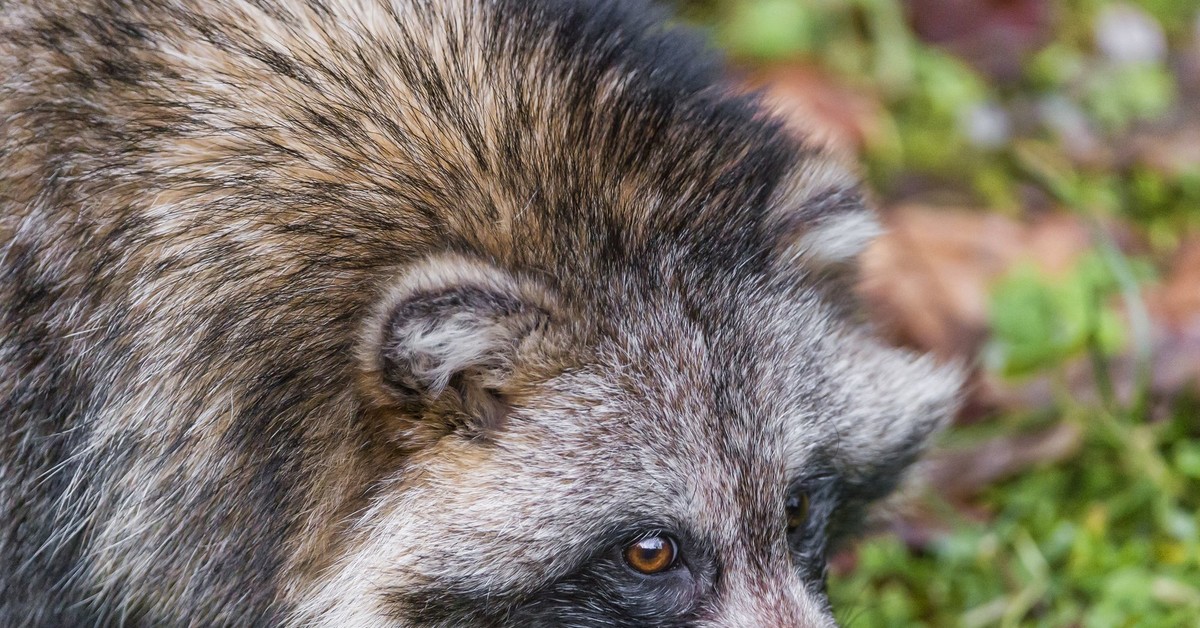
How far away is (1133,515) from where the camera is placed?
4.36 metres

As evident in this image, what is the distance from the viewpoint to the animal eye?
10.5 feet

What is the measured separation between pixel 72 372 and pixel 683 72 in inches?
65.0

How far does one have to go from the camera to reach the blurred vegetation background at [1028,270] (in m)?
4.17

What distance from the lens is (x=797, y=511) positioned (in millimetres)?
3246

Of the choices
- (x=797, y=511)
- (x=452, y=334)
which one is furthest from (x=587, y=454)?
(x=797, y=511)

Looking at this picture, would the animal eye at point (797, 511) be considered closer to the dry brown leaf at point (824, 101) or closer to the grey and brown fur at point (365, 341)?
the grey and brown fur at point (365, 341)

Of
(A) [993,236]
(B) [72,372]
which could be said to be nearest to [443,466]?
(B) [72,372]

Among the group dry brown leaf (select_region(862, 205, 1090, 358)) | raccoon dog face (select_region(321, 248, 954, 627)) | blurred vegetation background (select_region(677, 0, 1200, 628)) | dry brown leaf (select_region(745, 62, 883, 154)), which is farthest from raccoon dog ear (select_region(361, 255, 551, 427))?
dry brown leaf (select_region(745, 62, 883, 154))

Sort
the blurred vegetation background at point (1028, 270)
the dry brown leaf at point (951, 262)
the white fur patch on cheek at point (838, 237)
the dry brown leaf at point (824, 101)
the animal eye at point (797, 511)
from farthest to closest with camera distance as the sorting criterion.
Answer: the dry brown leaf at point (824, 101)
the dry brown leaf at point (951, 262)
the blurred vegetation background at point (1028, 270)
the white fur patch on cheek at point (838, 237)
the animal eye at point (797, 511)

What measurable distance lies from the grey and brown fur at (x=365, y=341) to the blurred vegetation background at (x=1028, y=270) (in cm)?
86

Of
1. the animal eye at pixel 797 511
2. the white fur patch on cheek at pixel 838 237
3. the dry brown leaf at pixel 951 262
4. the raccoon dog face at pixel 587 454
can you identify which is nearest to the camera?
the raccoon dog face at pixel 587 454

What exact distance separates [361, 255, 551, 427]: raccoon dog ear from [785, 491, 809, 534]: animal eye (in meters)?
0.78

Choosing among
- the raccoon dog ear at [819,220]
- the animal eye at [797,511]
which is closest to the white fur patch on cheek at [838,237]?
the raccoon dog ear at [819,220]

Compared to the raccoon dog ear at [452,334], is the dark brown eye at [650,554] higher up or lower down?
lower down
